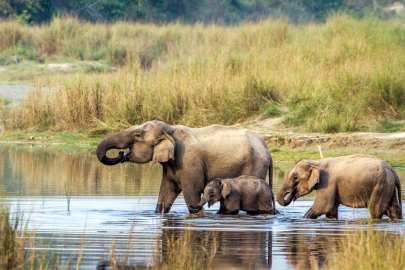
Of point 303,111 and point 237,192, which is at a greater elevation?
point 303,111

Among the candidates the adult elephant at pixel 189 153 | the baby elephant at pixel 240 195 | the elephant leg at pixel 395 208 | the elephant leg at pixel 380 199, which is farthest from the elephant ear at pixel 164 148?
the elephant leg at pixel 395 208

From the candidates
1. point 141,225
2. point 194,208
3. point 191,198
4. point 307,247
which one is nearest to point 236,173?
point 191,198

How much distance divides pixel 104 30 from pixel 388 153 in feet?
66.7

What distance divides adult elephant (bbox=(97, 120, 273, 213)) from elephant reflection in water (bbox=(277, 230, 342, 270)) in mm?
1515

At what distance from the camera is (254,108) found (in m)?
18.4

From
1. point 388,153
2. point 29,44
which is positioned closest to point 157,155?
point 388,153

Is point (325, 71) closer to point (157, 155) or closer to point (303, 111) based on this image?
point (303, 111)

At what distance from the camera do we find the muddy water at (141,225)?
23.2ft

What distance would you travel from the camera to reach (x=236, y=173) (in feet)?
33.2

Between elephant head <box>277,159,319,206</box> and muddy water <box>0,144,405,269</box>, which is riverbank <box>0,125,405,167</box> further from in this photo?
elephant head <box>277,159,319,206</box>

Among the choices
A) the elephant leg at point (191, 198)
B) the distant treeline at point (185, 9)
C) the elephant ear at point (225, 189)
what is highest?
the distant treeline at point (185, 9)

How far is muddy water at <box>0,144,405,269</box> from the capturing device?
706 cm

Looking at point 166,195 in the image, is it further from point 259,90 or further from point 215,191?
point 259,90

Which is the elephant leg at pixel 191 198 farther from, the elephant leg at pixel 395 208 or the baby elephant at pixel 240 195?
the elephant leg at pixel 395 208
